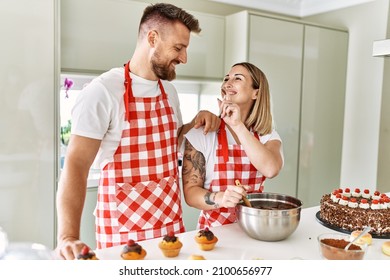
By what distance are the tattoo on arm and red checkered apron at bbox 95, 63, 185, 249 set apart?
6 cm

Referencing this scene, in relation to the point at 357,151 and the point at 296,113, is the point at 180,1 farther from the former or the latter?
the point at 357,151

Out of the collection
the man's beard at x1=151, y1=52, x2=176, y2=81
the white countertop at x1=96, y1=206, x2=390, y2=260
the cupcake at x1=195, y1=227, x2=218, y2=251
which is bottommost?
the white countertop at x1=96, y1=206, x2=390, y2=260

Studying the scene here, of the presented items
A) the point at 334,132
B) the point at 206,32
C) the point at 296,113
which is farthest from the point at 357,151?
the point at 206,32

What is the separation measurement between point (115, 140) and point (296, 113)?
1.96 metres

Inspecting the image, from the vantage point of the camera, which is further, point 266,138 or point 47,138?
point 47,138

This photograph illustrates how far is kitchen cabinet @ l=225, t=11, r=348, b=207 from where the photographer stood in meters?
2.72

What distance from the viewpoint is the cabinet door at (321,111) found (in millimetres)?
3008

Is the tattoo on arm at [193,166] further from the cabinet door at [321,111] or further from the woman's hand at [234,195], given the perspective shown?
the cabinet door at [321,111]

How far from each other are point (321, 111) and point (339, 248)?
89.0 inches

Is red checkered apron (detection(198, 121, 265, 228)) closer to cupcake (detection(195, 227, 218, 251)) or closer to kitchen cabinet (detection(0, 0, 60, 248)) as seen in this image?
cupcake (detection(195, 227, 218, 251))

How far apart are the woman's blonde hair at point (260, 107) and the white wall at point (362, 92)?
179 cm

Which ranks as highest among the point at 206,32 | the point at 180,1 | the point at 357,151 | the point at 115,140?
the point at 180,1

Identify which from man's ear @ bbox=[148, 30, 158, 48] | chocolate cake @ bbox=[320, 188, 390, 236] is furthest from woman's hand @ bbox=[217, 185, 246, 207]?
man's ear @ bbox=[148, 30, 158, 48]

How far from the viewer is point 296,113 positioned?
298 centimetres
